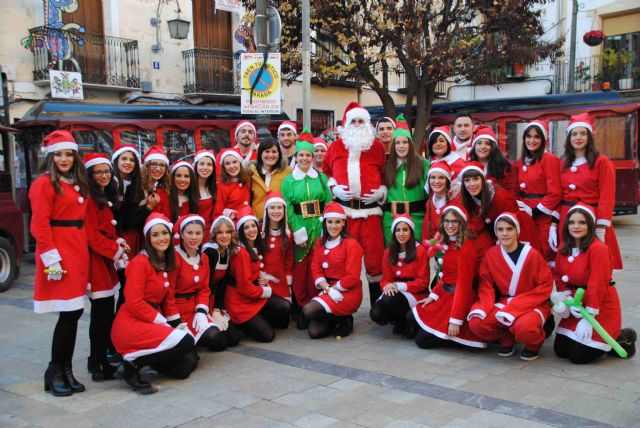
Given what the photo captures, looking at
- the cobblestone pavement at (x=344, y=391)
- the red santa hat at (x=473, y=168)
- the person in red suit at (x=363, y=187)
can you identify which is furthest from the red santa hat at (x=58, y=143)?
the red santa hat at (x=473, y=168)

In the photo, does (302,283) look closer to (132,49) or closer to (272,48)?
(272,48)

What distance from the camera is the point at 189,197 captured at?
5477 mm

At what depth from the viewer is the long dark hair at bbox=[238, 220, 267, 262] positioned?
573 cm

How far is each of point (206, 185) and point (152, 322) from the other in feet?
5.40

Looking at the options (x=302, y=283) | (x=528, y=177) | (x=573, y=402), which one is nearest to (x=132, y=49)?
(x=302, y=283)

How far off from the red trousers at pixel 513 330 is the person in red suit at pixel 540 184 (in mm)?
932

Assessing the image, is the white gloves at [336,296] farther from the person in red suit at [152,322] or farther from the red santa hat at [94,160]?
the red santa hat at [94,160]

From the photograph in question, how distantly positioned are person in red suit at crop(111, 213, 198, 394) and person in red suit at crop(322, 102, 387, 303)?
2008 millimetres

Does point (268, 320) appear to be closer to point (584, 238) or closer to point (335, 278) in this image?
point (335, 278)

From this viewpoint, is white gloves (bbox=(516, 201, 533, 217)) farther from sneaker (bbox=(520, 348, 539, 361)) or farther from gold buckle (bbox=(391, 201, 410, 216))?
sneaker (bbox=(520, 348, 539, 361))

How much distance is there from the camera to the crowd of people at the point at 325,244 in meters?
4.55

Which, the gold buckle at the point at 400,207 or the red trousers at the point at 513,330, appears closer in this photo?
the red trousers at the point at 513,330

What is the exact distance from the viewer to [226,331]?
5.50 meters

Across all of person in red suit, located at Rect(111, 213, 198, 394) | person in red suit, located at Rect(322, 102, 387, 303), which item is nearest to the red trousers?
person in red suit, located at Rect(322, 102, 387, 303)
